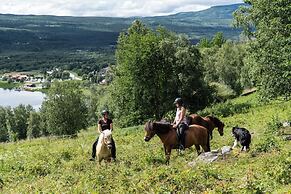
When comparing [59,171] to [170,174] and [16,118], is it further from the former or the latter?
[16,118]

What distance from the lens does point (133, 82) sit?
46094 millimetres

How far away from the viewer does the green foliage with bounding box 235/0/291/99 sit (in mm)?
26375

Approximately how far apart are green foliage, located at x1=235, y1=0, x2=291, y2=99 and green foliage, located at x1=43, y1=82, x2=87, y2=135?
1630 inches

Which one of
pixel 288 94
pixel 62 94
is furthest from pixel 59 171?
pixel 62 94

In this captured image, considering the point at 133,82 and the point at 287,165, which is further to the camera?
the point at 133,82

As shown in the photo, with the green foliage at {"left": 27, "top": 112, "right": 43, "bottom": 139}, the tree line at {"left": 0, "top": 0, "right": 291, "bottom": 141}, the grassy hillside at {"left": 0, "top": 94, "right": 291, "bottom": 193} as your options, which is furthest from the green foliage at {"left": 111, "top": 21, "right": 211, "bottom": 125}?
the green foliage at {"left": 27, "top": 112, "right": 43, "bottom": 139}

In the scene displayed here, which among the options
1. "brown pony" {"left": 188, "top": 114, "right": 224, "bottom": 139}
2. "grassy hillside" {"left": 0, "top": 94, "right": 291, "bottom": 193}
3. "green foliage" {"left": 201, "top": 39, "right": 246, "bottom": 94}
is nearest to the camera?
"grassy hillside" {"left": 0, "top": 94, "right": 291, "bottom": 193}

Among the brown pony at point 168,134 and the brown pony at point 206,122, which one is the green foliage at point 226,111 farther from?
the brown pony at point 168,134

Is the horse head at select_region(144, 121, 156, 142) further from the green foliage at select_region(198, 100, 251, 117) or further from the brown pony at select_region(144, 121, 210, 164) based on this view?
the green foliage at select_region(198, 100, 251, 117)

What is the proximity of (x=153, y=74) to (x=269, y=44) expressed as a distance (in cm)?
1848

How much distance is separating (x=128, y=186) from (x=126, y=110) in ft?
117

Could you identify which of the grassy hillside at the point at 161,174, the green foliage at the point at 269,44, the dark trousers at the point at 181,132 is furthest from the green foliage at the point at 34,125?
the dark trousers at the point at 181,132

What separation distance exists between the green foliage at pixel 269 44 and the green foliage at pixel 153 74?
10.7m

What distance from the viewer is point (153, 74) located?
46719mm
